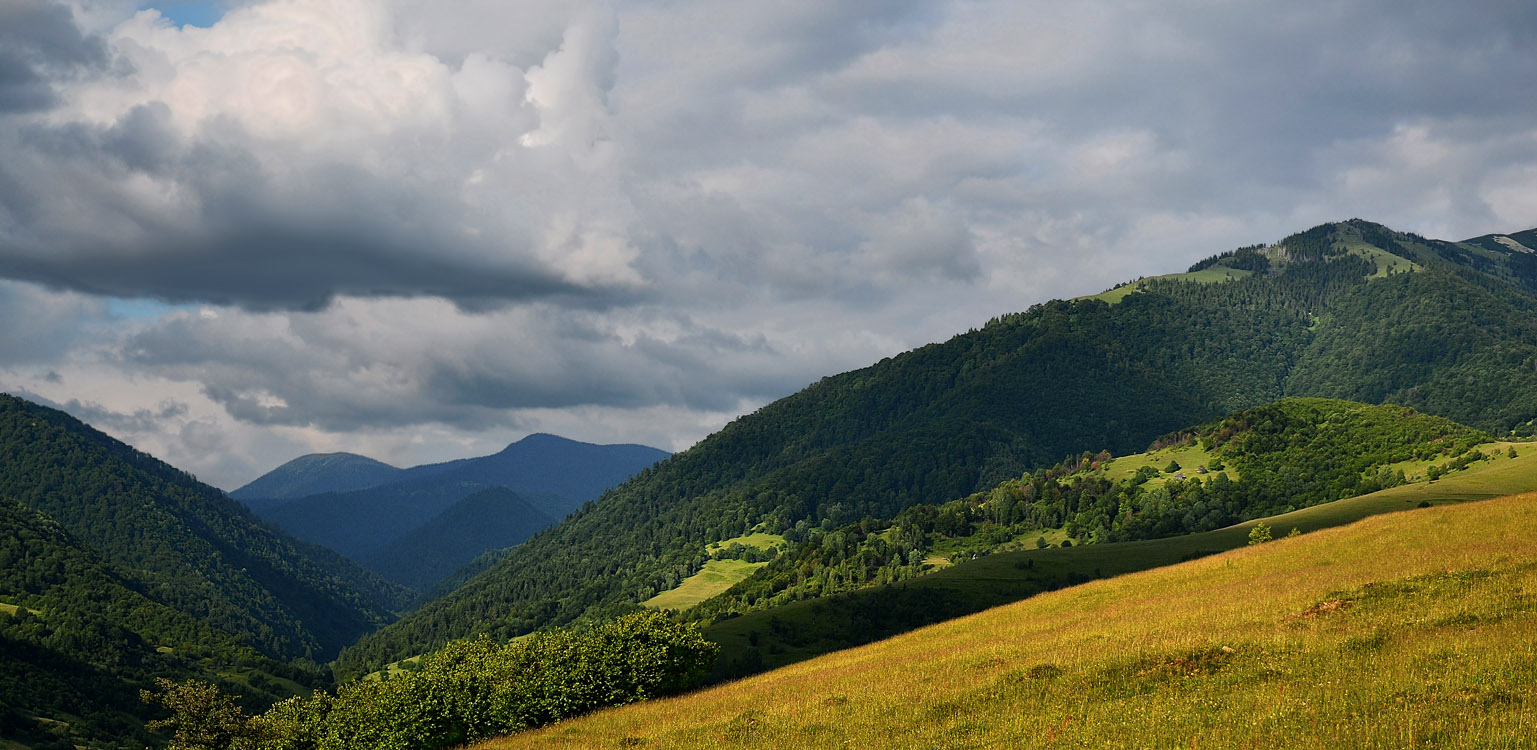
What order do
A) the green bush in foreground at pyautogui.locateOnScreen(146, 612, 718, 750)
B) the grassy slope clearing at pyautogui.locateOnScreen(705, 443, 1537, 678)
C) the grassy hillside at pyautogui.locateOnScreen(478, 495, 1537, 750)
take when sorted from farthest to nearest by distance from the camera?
the grassy slope clearing at pyautogui.locateOnScreen(705, 443, 1537, 678)
the green bush in foreground at pyautogui.locateOnScreen(146, 612, 718, 750)
the grassy hillside at pyautogui.locateOnScreen(478, 495, 1537, 750)

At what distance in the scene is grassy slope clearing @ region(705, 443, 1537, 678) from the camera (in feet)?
529

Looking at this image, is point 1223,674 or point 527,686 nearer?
point 1223,674

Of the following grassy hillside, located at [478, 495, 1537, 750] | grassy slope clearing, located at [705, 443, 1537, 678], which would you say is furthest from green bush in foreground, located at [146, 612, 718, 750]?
grassy slope clearing, located at [705, 443, 1537, 678]

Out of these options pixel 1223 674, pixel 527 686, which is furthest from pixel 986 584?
pixel 1223 674

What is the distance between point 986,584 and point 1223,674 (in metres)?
139

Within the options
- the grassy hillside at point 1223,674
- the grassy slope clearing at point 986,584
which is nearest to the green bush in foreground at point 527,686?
the grassy hillside at point 1223,674

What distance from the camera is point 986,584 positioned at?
174375 mm

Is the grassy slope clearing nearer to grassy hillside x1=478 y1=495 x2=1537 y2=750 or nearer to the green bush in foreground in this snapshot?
the green bush in foreground

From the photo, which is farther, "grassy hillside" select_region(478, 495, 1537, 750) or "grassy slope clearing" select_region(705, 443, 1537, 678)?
"grassy slope clearing" select_region(705, 443, 1537, 678)

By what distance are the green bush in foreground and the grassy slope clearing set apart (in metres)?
85.5

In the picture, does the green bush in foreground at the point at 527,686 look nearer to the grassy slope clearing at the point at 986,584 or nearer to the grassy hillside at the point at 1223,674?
the grassy hillside at the point at 1223,674

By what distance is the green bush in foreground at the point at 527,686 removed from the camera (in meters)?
60.2

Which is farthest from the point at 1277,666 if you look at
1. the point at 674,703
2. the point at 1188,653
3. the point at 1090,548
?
the point at 1090,548

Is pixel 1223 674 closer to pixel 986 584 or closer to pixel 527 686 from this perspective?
pixel 527 686
